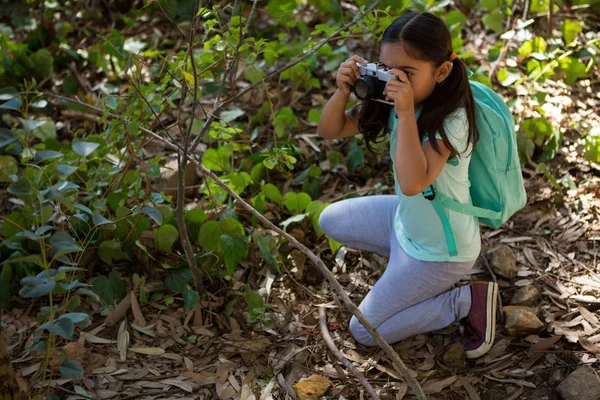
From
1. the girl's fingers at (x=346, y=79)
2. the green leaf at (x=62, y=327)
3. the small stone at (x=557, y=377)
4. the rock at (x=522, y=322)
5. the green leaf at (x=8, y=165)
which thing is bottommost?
the small stone at (x=557, y=377)

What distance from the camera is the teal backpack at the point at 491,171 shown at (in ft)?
6.57

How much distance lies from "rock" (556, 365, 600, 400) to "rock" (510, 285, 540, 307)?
0.36 meters

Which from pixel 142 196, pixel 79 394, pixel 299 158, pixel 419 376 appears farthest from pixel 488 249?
pixel 79 394

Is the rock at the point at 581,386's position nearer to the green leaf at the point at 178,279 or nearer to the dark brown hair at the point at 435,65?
the dark brown hair at the point at 435,65

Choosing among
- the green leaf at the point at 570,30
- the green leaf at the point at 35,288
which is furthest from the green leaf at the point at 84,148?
the green leaf at the point at 570,30

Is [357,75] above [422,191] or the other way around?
above

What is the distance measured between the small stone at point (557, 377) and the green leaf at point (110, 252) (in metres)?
1.51

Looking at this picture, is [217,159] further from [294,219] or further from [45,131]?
[45,131]

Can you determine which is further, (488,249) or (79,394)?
(488,249)

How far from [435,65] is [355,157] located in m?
1.09

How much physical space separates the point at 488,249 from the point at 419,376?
706 mm

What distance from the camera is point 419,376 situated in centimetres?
217

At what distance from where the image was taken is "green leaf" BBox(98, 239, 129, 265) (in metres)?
2.35

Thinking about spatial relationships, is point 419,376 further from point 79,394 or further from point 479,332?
point 79,394
